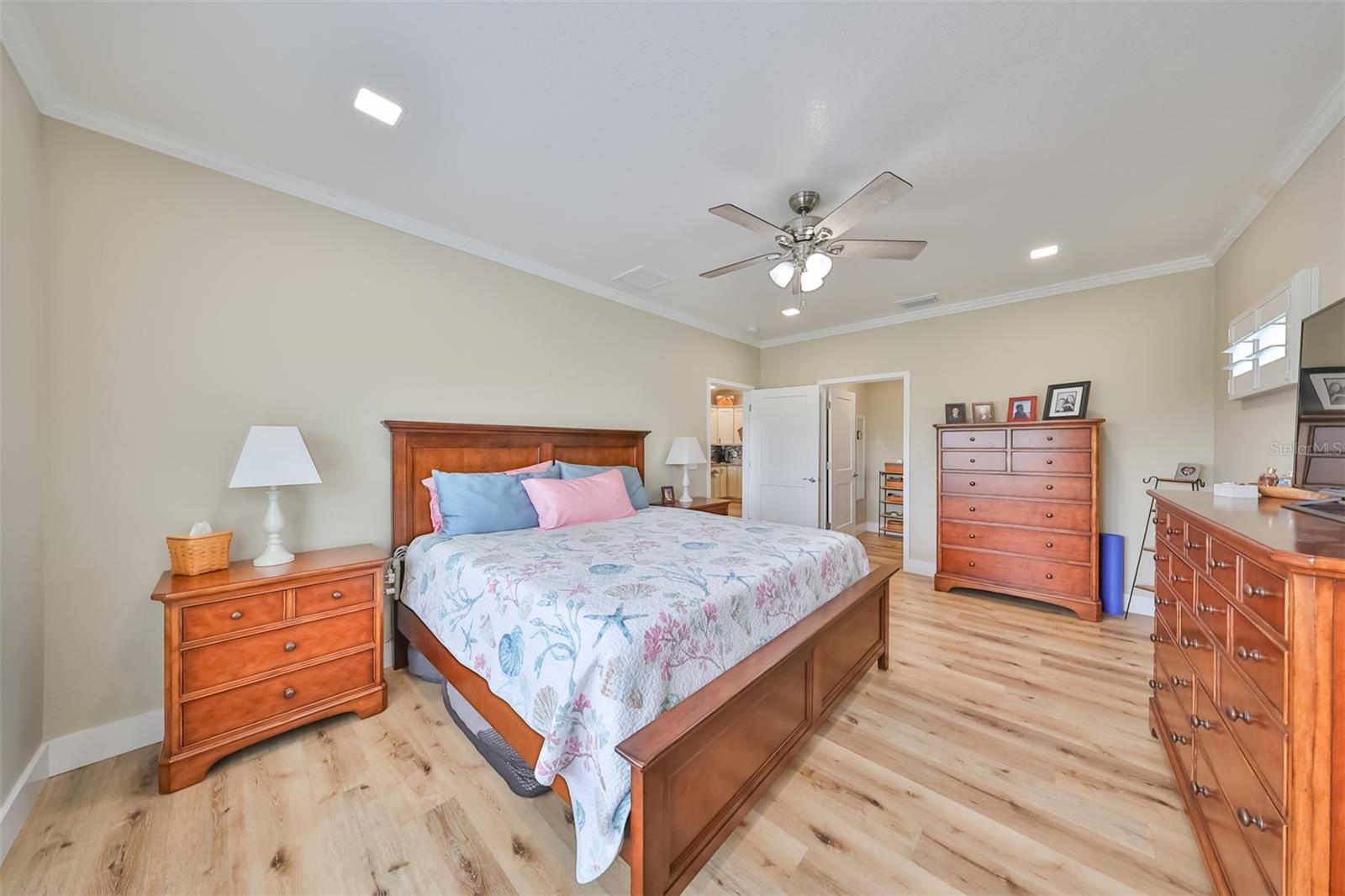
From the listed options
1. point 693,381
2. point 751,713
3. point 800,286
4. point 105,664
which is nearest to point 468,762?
point 751,713

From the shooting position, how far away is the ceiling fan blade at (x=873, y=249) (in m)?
2.41

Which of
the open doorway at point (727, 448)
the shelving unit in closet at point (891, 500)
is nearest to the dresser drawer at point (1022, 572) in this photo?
the shelving unit in closet at point (891, 500)

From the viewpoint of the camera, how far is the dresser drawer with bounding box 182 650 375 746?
1835mm

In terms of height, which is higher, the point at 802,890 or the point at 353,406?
the point at 353,406

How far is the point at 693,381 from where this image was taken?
16.4ft

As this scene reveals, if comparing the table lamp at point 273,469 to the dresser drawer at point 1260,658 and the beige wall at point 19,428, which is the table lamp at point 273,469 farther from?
the dresser drawer at point 1260,658

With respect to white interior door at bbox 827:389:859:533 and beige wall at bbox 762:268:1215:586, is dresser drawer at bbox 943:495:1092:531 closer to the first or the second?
beige wall at bbox 762:268:1215:586

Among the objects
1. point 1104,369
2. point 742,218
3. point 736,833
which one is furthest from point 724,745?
point 1104,369

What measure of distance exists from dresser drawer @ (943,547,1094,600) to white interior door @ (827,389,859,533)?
152 cm

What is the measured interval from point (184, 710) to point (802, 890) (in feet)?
7.68

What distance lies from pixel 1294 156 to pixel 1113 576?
2.84 metres

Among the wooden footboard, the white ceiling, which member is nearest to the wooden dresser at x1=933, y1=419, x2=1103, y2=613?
the white ceiling

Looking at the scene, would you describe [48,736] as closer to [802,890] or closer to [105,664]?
[105,664]

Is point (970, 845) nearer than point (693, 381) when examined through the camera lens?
Result: Yes
